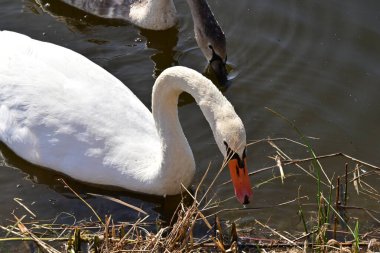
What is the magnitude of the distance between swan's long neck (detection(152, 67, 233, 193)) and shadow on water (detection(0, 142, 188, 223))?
27 cm

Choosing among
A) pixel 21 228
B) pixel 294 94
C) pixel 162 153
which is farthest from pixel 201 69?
pixel 21 228

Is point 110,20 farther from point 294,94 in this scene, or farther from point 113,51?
point 294,94

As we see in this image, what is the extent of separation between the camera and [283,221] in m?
7.00

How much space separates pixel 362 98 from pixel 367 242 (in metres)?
2.76

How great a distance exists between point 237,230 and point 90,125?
1523mm

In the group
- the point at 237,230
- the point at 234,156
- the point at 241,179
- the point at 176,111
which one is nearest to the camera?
the point at 234,156

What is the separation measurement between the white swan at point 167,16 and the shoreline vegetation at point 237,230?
1.78 metres

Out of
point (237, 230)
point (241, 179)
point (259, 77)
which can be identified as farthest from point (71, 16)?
point (241, 179)

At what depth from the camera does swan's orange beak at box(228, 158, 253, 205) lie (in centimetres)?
619

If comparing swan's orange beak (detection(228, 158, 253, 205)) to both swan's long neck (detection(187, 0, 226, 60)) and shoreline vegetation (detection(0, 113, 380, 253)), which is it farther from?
swan's long neck (detection(187, 0, 226, 60))

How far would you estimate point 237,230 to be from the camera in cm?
676

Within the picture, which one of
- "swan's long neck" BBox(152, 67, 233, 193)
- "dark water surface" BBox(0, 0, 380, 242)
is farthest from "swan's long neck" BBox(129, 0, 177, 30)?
"swan's long neck" BBox(152, 67, 233, 193)

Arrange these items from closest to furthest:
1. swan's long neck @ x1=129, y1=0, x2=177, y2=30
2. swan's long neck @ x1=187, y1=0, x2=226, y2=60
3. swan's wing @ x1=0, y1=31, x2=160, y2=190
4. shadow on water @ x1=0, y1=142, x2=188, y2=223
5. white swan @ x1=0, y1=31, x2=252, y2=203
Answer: white swan @ x1=0, y1=31, x2=252, y2=203
swan's wing @ x1=0, y1=31, x2=160, y2=190
shadow on water @ x1=0, y1=142, x2=188, y2=223
swan's long neck @ x1=187, y1=0, x2=226, y2=60
swan's long neck @ x1=129, y1=0, x2=177, y2=30

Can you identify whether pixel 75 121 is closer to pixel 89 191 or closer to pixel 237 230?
pixel 89 191
